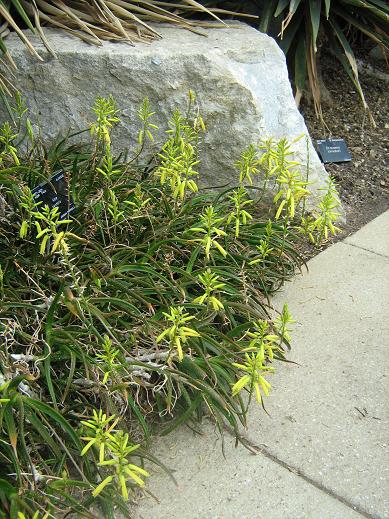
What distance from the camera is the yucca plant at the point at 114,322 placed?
2.79 m

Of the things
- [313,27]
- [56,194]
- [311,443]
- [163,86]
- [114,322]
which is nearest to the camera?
[311,443]

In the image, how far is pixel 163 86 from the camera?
4438 millimetres

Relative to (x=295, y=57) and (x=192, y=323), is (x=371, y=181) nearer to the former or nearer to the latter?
(x=295, y=57)

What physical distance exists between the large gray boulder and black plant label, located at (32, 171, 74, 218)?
37.9 inches

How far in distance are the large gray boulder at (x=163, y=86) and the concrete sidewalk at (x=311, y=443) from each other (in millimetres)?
1010

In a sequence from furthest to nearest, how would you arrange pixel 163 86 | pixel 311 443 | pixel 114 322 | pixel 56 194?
pixel 163 86 < pixel 56 194 < pixel 114 322 < pixel 311 443

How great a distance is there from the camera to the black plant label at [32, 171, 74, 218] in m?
3.47

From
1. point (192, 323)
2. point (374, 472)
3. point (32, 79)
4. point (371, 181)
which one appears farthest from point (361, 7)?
point (374, 472)

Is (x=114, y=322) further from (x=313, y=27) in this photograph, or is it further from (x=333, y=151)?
(x=313, y=27)

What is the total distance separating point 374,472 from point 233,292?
1025mm

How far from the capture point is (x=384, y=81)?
20.9ft

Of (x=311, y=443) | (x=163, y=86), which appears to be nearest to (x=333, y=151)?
(x=163, y=86)

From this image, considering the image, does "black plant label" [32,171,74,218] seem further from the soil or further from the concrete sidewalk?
the soil

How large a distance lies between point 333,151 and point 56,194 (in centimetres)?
247
